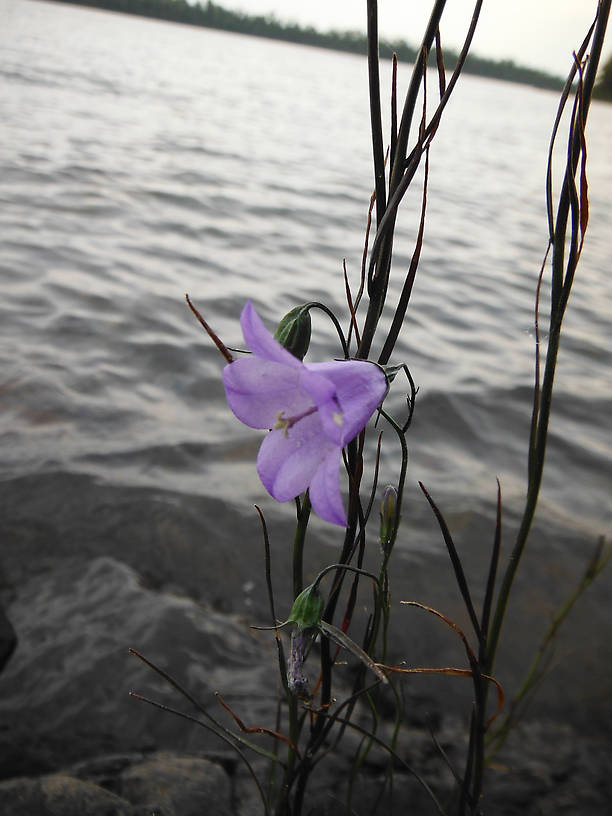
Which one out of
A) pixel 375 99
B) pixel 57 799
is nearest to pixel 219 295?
pixel 57 799

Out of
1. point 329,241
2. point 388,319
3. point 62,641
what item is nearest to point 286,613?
point 62,641

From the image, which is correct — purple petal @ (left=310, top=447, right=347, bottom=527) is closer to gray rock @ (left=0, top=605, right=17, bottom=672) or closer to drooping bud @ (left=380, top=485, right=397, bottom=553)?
drooping bud @ (left=380, top=485, right=397, bottom=553)

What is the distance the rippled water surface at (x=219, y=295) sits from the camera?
3312 mm

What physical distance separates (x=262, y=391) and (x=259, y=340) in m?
0.16

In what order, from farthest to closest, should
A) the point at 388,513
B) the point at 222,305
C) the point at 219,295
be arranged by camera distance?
1. the point at 219,295
2. the point at 222,305
3. the point at 388,513

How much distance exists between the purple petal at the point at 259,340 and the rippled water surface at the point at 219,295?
216 cm

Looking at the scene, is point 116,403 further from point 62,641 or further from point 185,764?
point 185,764

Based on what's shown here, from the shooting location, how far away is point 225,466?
3.21 m

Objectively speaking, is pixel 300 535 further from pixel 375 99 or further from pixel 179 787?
pixel 179 787

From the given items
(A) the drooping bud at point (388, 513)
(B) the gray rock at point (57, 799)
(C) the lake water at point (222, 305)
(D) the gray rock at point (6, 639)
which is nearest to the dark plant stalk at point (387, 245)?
(A) the drooping bud at point (388, 513)

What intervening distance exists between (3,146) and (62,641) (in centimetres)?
743

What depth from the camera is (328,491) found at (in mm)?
749

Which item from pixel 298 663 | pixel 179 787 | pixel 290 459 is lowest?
pixel 179 787

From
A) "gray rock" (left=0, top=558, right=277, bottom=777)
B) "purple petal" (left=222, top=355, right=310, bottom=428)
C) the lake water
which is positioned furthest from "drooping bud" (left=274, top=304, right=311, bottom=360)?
the lake water
